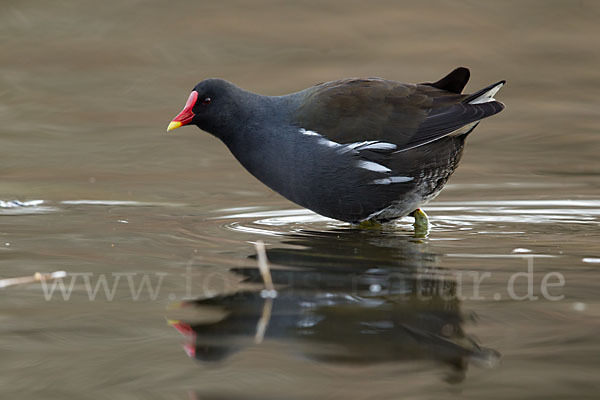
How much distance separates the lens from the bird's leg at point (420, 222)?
458 centimetres

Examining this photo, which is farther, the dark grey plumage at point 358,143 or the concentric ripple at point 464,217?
the concentric ripple at point 464,217

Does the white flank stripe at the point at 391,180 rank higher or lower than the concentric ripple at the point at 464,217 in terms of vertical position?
higher

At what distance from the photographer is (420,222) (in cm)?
476

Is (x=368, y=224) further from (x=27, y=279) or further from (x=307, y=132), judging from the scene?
(x=27, y=279)

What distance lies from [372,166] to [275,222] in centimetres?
71

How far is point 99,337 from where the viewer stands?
2707 mm

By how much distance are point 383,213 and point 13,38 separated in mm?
6120

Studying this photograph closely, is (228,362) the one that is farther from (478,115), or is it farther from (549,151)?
(549,151)

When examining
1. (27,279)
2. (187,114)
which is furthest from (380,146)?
(27,279)

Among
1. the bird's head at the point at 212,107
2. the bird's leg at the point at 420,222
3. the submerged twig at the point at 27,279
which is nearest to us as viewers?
the submerged twig at the point at 27,279

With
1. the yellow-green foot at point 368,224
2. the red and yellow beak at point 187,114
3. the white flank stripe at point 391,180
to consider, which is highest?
the red and yellow beak at point 187,114

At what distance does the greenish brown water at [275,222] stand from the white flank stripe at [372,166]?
348 mm

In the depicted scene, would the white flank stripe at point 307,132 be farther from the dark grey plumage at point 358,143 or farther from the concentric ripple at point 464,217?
the concentric ripple at point 464,217

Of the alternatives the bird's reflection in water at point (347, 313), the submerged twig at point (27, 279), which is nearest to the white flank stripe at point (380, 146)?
the bird's reflection in water at point (347, 313)
